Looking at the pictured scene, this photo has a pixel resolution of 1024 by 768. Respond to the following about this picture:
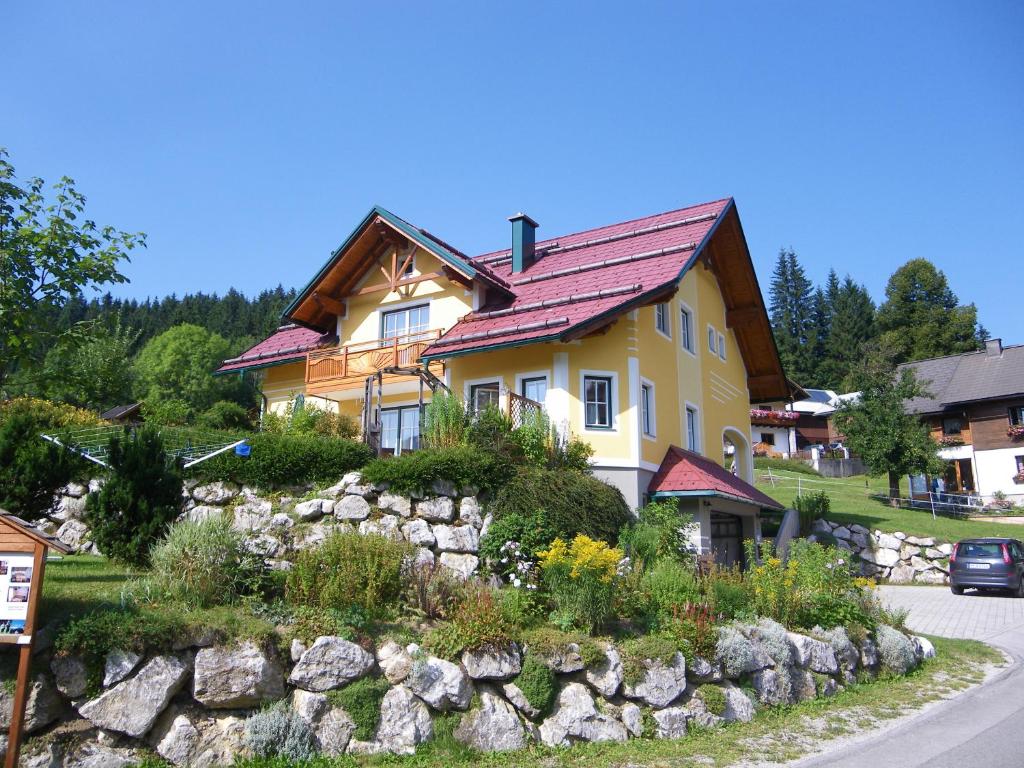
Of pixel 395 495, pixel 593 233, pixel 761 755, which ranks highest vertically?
pixel 593 233

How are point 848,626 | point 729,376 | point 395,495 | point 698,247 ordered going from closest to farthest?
point 848,626 → point 395,495 → point 698,247 → point 729,376

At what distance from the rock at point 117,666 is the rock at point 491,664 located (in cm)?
348

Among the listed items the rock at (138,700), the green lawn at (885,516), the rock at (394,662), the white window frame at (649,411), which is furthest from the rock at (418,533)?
the green lawn at (885,516)

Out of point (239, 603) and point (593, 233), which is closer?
point (239, 603)

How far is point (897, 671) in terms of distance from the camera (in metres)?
12.7

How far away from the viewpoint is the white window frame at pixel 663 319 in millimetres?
20269

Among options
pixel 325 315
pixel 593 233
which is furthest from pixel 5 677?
pixel 593 233

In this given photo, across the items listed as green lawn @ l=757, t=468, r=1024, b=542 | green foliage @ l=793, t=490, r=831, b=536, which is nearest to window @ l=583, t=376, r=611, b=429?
green foliage @ l=793, t=490, r=831, b=536

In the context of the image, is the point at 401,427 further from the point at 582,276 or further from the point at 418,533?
the point at 418,533

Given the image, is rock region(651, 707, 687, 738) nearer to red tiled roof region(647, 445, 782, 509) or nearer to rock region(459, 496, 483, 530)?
rock region(459, 496, 483, 530)

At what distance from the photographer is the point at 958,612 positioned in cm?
1911

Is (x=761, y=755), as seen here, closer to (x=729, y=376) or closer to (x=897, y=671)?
(x=897, y=671)

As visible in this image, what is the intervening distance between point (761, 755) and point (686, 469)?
33.0 feet

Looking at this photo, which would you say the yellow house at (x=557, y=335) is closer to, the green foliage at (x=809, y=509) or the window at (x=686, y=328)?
the window at (x=686, y=328)
